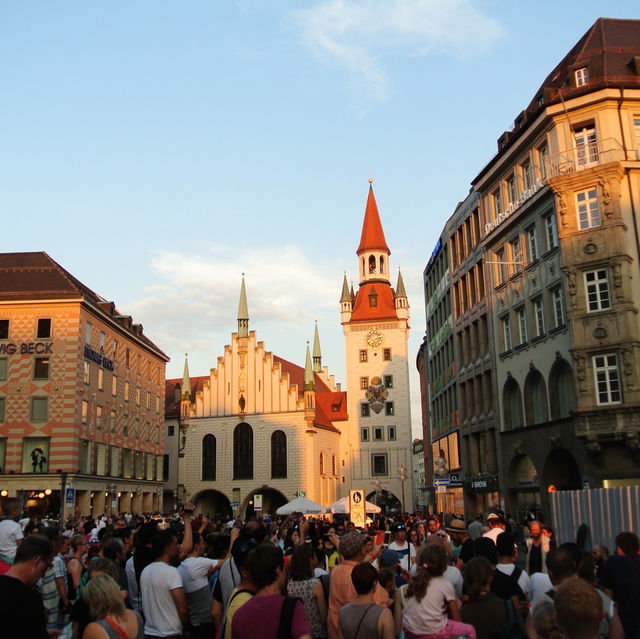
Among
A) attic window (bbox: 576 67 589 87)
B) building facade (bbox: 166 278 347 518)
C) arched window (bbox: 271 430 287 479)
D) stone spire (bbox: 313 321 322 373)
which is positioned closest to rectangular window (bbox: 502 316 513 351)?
attic window (bbox: 576 67 589 87)

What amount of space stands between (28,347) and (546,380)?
95.7ft

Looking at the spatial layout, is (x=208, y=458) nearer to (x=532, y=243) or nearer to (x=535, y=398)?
(x=535, y=398)

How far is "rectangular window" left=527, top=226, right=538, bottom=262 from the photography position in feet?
97.9

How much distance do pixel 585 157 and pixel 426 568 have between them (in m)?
24.0

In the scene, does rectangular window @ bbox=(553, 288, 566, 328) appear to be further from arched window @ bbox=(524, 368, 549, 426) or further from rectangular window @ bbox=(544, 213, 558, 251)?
arched window @ bbox=(524, 368, 549, 426)

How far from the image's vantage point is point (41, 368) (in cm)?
4359

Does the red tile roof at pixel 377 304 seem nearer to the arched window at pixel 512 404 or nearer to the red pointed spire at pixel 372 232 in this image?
the red pointed spire at pixel 372 232

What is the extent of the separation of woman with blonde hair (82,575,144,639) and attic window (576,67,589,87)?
27.8 metres

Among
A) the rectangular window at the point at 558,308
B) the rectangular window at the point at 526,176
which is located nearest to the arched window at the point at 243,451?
the rectangular window at the point at 526,176

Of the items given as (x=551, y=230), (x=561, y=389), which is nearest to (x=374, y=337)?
(x=551, y=230)

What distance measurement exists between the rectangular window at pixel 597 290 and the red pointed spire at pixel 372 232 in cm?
5670

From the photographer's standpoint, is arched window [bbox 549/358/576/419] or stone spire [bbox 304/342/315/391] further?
stone spire [bbox 304/342/315/391]

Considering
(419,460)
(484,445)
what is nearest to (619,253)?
(484,445)

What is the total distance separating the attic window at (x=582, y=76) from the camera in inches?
1129
